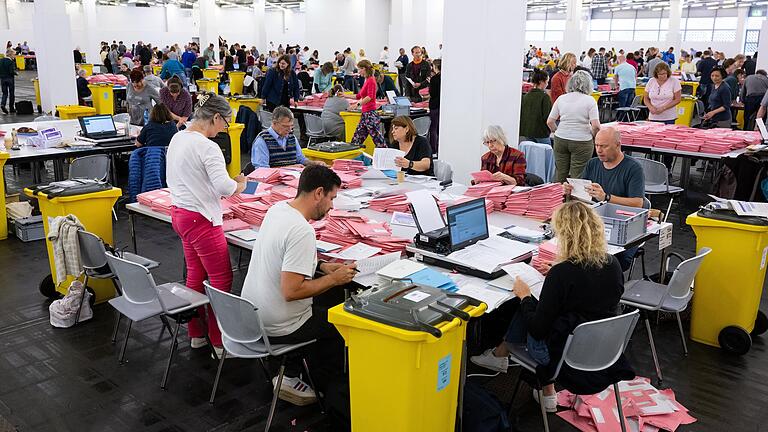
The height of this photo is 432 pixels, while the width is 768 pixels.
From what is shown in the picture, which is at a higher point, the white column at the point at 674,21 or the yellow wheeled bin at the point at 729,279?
the white column at the point at 674,21

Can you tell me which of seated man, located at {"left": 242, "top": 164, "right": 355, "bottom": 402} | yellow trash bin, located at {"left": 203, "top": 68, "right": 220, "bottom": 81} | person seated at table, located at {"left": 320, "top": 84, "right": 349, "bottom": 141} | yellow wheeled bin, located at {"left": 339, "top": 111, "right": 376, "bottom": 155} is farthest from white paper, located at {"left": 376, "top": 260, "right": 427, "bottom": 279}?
yellow trash bin, located at {"left": 203, "top": 68, "right": 220, "bottom": 81}

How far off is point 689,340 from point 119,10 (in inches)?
1481

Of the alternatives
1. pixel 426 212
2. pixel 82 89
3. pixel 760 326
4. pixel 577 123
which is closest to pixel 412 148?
pixel 577 123

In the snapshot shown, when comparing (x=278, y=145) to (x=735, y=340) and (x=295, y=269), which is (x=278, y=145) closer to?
(x=295, y=269)

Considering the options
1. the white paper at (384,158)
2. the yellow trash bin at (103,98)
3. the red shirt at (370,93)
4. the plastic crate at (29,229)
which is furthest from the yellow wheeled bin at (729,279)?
the yellow trash bin at (103,98)

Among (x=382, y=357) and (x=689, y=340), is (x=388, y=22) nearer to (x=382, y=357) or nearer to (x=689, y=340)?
(x=689, y=340)

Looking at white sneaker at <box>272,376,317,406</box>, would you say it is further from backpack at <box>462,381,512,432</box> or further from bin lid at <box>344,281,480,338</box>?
bin lid at <box>344,281,480,338</box>

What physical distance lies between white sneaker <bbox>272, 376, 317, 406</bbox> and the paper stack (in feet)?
4.40

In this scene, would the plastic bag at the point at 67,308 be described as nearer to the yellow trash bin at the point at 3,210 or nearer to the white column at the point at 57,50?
the yellow trash bin at the point at 3,210

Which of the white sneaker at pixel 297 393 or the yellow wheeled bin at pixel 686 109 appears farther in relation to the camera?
the yellow wheeled bin at pixel 686 109

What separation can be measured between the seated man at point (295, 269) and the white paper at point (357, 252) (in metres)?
0.17

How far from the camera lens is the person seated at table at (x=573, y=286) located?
302cm

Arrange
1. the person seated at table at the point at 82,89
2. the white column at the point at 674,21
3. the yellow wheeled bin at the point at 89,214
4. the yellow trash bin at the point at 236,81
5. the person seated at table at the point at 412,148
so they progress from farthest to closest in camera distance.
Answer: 1. the white column at the point at 674,21
2. the yellow trash bin at the point at 236,81
3. the person seated at table at the point at 82,89
4. the person seated at table at the point at 412,148
5. the yellow wheeled bin at the point at 89,214

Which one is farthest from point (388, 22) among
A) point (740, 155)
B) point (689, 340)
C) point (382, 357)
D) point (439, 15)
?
point (382, 357)
